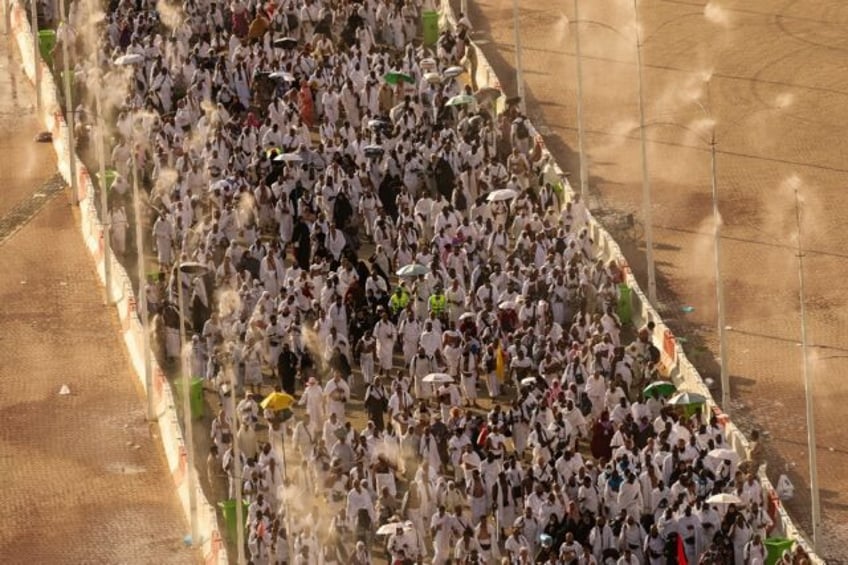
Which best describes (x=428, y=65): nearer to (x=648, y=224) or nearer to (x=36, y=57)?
(x=36, y=57)

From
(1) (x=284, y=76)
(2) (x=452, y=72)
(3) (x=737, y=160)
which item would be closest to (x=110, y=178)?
(1) (x=284, y=76)

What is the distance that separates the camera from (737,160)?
2255 inches

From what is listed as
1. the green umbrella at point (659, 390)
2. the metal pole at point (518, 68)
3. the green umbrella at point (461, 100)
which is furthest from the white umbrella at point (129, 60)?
the green umbrella at point (659, 390)

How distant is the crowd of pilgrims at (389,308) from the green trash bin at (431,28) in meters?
0.31

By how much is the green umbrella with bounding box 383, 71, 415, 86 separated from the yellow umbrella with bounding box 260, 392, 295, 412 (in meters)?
13.2

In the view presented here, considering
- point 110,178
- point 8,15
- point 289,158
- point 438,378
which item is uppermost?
point 8,15

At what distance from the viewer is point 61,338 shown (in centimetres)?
5172

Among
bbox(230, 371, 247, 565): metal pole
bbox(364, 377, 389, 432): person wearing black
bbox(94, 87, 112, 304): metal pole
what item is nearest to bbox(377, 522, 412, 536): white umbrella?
bbox(230, 371, 247, 565): metal pole

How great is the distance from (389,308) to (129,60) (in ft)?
37.7

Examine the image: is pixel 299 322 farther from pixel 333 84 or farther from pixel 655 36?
pixel 655 36

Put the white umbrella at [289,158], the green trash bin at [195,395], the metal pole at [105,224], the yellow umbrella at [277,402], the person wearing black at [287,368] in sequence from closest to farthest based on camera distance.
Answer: the yellow umbrella at [277,402] → the green trash bin at [195,395] → the person wearing black at [287,368] → the metal pole at [105,224] → the white umbrella at [289,158]

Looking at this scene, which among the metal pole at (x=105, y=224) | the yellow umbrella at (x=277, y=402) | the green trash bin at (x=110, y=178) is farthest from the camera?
the green trash bin at (x=110, y=178)

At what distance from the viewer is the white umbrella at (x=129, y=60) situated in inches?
2299

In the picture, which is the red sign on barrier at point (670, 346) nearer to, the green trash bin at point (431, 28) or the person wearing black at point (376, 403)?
the person wearing black at point (376, 403)
